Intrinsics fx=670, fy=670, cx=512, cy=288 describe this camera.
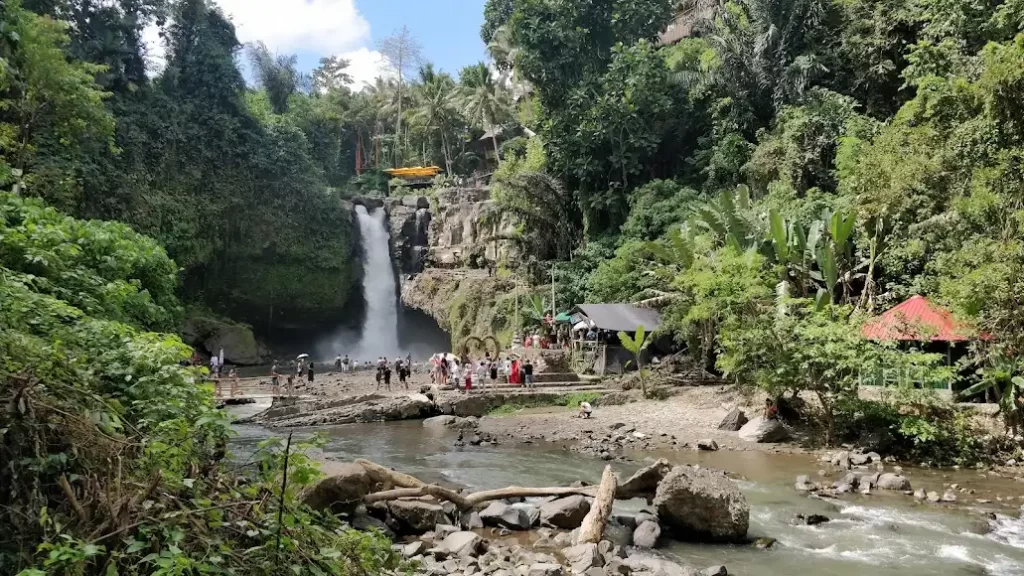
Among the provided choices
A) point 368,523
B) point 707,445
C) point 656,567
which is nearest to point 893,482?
point 707,445

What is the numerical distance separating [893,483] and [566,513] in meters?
6.08

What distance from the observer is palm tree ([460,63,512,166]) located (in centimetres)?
4991

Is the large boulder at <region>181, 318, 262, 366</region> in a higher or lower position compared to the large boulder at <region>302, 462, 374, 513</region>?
higher

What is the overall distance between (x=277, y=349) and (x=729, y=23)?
32.2 m

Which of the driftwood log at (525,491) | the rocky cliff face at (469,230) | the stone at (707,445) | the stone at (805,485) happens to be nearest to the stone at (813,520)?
the stone at (805,485)

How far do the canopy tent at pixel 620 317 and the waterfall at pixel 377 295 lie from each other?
18965mm

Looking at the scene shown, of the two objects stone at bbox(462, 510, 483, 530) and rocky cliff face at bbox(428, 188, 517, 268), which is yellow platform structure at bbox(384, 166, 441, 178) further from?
stone at bbox(462, 510, 483, 530)

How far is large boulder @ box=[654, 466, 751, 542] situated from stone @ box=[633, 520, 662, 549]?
345 millimetres

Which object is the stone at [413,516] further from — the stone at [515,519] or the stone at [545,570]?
the stone at [545,570]

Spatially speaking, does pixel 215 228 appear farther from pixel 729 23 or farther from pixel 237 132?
pixel 729 23

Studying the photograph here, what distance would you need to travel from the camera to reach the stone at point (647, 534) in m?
8.87

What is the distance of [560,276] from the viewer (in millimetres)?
33375

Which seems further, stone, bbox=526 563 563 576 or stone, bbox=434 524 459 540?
stone, bbox=434 524 459 540

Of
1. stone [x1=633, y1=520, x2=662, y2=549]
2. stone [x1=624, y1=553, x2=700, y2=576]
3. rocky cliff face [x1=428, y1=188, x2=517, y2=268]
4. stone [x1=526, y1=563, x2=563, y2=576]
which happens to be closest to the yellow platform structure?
rocky cliff face [x1=428, y1=188, x2=517, y2=268]
